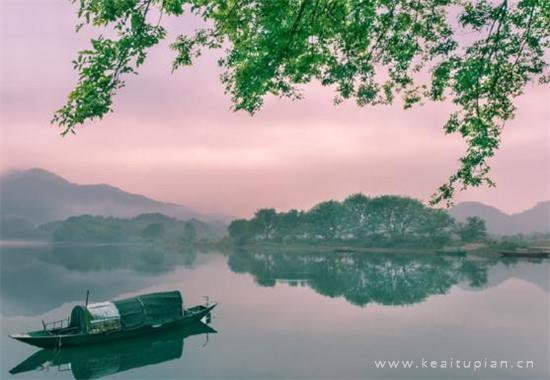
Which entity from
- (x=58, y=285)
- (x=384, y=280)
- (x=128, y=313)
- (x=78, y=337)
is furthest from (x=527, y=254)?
(x=78, y=337)

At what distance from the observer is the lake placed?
2350cm

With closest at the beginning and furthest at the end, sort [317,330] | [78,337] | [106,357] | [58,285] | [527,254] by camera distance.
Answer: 1. [106,357]
2. [78,337]
3. [317,330]
4. [58,285]
5. [527,254]

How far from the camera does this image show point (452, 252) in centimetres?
10494

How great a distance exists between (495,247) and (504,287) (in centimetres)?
6038

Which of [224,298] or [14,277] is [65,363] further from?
[14,277]

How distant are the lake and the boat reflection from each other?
0.23 feet

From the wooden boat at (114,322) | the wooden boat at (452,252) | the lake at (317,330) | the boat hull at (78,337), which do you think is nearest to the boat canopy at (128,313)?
the wooden boat at (114,322)

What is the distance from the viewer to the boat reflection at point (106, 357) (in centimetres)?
2353

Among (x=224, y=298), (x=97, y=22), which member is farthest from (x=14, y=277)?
(x=97, y=22)

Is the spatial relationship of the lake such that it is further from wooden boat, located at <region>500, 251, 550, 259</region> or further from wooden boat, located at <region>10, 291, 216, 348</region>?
wooden boat, located at <region>500, 251, 550, 259</region>

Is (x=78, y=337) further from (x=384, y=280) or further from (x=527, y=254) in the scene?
(x=527, y=254)

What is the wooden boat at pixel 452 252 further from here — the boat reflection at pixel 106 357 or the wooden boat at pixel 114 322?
the boat reflection at pixel 106 357

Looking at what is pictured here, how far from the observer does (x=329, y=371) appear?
2277 cm

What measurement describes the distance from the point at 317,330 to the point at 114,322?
52.7 feet
